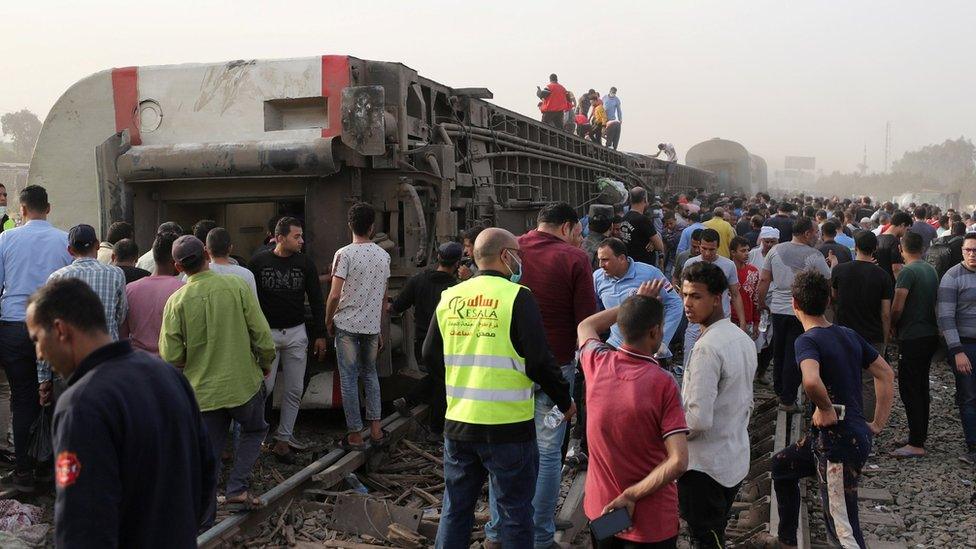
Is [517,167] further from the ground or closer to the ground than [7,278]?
further from the ground

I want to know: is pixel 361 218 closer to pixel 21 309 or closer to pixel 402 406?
pixel 402 406

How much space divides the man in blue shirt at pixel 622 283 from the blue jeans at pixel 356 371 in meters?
1.74

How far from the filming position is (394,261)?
697 cm

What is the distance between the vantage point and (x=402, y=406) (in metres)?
6.94

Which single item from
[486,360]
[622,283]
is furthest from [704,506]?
[622,283]

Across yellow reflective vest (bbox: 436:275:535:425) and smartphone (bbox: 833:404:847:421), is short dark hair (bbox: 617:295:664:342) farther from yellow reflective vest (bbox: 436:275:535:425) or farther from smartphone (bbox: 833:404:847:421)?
smartphone (bbox: 833:404:847:421)

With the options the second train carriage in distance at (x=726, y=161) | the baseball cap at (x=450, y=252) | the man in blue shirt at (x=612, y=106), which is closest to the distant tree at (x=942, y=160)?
the second train carriage in distance at (x=726, y=161)

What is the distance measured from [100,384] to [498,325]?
183 centimetres

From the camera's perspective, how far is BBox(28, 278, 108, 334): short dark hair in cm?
241

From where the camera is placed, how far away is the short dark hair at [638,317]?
324 centimetres

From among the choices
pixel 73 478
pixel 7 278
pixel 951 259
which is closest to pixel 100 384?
pixel 73 478

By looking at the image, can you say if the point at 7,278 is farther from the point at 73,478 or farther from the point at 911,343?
the point at 911,343

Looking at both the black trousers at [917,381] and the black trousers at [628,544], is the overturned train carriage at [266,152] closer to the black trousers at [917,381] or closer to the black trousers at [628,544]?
the black trousers at [628,544]

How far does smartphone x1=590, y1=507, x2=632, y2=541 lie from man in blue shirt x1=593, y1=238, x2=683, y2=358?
256 centimetres
